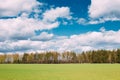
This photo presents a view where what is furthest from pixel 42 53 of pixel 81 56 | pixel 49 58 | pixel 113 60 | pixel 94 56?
pixel 113 60

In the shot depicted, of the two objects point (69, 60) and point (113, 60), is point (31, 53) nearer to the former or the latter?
point (69, 60)

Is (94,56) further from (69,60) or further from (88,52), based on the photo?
(69,60)

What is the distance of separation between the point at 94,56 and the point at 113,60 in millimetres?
14355

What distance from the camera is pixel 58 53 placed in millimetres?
194500

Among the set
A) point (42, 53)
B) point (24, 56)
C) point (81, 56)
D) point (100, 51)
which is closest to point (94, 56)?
point (100, 51)

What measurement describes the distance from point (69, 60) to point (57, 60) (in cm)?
Result: 1110

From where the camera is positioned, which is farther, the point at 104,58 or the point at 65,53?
the point at 65,53

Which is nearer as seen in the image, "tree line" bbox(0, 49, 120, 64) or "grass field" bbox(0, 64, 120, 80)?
"grass field" bbox(0, 64, 120, 80)

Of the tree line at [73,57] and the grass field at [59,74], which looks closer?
the grass field at [59,74]

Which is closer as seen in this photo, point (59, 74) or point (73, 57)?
point (59, 74)

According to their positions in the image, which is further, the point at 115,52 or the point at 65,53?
the point at 65,53

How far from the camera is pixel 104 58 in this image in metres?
157

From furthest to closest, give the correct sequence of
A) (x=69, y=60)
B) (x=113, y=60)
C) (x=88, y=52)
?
1. (x=69, y=60)
2. (x=88, y=52)
3. (x=113, y=60)

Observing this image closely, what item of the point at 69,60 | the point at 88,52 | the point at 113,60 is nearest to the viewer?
the point at 113,60
